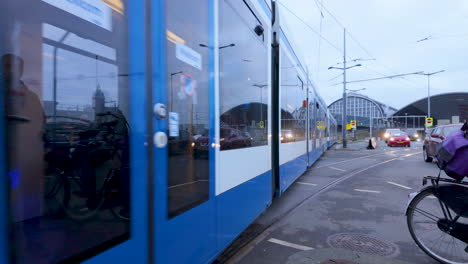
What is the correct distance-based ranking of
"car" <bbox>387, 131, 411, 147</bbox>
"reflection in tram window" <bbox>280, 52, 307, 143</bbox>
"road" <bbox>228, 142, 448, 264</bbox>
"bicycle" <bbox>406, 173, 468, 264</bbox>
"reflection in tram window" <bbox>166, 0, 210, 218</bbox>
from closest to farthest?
"reflection in tram window" <bbox>166, 0, 210, 218</bbox>, "bicycle" <bbox>406, 173, 468, 264</bbox>, "road" <bbox>228, 142, 448, 264</bbox>, "reflection in tram window" <bbox>280, 52, 307, 143</bbox>, "car" <bbox>387, 131, 411, 147</bbox>

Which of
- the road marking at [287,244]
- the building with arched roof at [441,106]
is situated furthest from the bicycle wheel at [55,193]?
the building with arched roof at [441,106]

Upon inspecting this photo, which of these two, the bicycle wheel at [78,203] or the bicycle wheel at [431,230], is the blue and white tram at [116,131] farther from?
the bicycle wheel at [431,230]

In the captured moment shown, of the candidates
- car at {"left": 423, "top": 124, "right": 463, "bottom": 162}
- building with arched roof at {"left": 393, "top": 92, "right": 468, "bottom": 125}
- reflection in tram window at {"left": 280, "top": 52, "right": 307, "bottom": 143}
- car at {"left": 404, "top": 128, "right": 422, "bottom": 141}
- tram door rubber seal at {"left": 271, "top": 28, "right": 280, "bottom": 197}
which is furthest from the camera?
building with arched roof at {"left": 393, "top": 92, "right": 468, "bottom": 125}

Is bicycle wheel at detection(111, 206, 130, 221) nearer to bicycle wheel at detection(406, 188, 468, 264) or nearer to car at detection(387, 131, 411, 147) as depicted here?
bicycle wheel at detection(406, 188, 468, 264)

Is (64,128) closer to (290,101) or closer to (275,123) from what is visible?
(275,123)

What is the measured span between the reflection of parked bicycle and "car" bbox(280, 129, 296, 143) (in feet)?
13.1

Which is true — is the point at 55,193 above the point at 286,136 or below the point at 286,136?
below

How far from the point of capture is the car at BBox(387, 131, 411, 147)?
90.0 feet

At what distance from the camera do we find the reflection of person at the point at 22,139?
1122mm

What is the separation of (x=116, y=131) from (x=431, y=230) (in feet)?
12.6

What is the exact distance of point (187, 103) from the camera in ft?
7.14

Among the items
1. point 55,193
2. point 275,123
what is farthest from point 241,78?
point 55,193

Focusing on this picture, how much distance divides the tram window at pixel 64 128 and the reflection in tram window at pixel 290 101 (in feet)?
13.1

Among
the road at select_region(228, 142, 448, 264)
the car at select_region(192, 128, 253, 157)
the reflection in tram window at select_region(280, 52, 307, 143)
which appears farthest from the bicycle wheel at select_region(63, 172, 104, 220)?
the reflection in tram window at select_region(280, 52, 307, 143)
